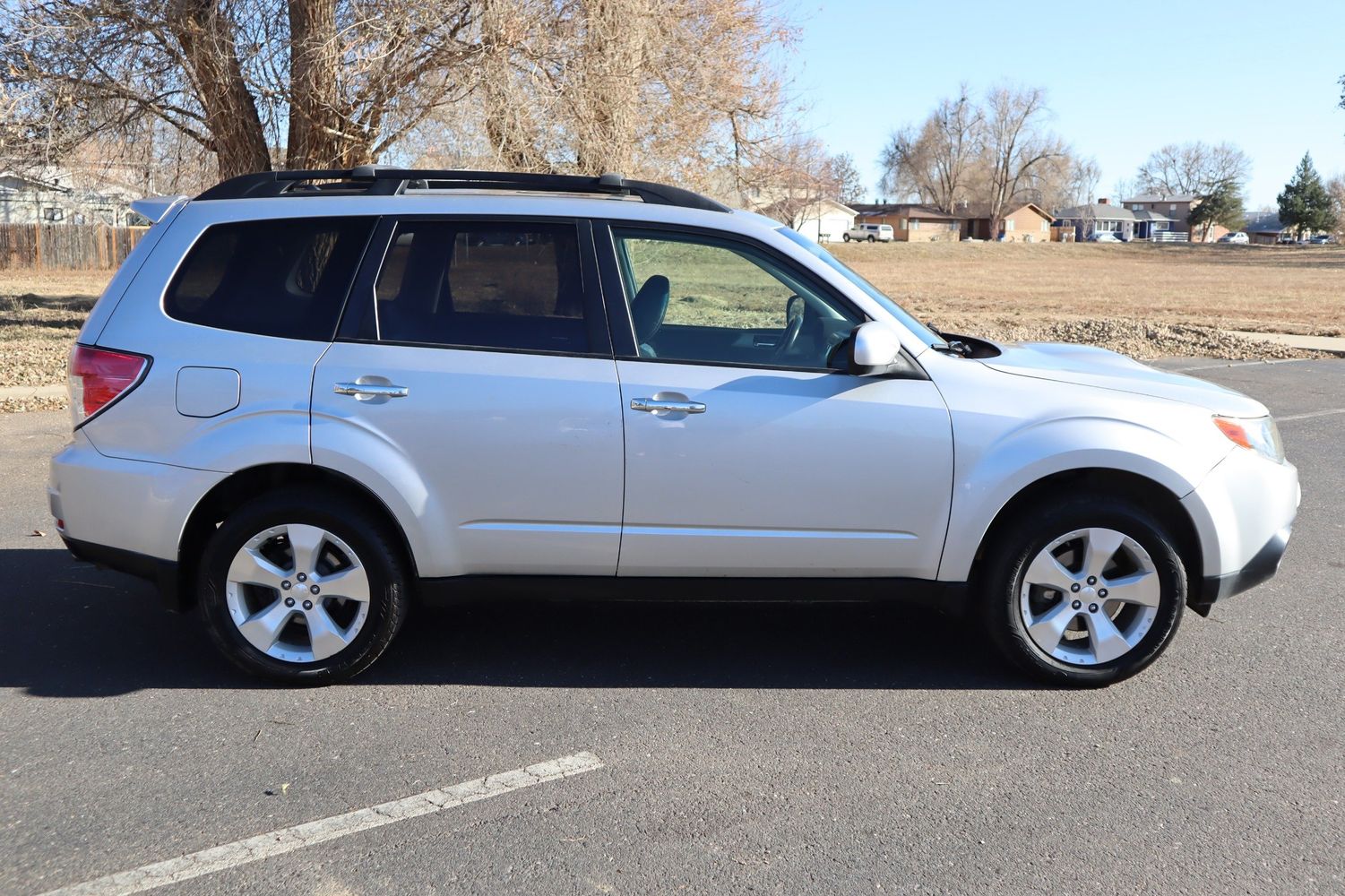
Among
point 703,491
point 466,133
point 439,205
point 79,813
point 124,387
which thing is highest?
point 466,133

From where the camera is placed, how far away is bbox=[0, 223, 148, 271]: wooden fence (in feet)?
127

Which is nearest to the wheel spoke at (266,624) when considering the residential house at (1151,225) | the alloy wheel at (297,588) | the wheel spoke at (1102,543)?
the alloy wheel at (297,588)

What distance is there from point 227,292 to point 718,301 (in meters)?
14.4

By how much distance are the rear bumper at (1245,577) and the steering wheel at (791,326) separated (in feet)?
5.92

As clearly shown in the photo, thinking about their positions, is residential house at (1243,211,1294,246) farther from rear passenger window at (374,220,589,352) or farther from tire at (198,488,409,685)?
tire at (198,488,409,685)

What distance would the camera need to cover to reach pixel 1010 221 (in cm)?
12950

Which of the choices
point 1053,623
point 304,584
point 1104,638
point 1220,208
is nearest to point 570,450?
point 304,584

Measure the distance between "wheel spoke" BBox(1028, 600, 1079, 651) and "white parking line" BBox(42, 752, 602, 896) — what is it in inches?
69.4

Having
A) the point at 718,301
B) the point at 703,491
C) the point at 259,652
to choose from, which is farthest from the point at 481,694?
the point at 718,301

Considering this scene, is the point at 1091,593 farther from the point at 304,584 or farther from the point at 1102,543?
the point at 304,584

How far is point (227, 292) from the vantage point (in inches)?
176

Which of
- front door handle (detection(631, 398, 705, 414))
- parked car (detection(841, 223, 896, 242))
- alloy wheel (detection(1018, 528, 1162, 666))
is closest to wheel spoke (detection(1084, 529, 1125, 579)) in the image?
alloy wheel (detection(1018, 528, 1162, 666))

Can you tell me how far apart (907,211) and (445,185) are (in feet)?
457

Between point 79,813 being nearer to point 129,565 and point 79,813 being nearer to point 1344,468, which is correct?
point 129,565
